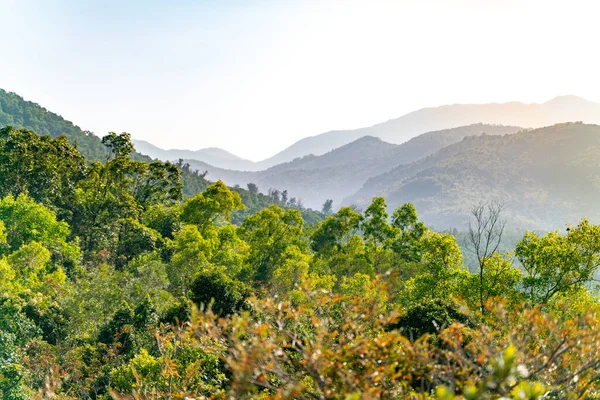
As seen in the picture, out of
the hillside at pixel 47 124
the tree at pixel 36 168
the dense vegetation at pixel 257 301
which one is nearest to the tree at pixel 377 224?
the dense vegetation at pixel 257 301

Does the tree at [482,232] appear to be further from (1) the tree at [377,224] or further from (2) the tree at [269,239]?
(2) the tree at [269,239]

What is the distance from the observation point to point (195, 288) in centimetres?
1620

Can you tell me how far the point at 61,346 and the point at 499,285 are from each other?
18.1 meters

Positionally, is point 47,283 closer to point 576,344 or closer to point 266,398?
point 266,398

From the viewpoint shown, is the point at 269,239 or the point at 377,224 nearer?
the point at 269,239

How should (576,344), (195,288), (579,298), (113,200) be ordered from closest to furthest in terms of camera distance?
1. (576,344)
2. (579,298)
3. (195,288)
4. (113,200)

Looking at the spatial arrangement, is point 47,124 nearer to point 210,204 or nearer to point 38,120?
point 38,120

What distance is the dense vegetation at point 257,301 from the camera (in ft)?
15.6

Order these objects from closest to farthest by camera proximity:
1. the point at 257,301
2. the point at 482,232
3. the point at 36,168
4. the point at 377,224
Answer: the point at 257,301, the point at 482,232, the point at 377,224, the point at 36,168

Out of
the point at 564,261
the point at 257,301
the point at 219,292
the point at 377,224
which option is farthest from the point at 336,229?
the point at 257,301

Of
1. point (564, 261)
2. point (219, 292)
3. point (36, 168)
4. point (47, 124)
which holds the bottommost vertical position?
point (219, 292)

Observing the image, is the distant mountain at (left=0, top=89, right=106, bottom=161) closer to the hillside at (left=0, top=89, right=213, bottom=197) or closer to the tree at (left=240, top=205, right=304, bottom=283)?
the hillside at (left=0, top=89, right=213, bottom=197)

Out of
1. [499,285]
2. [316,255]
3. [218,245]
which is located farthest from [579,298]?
[218,245]

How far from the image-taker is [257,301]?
540 centimetres
